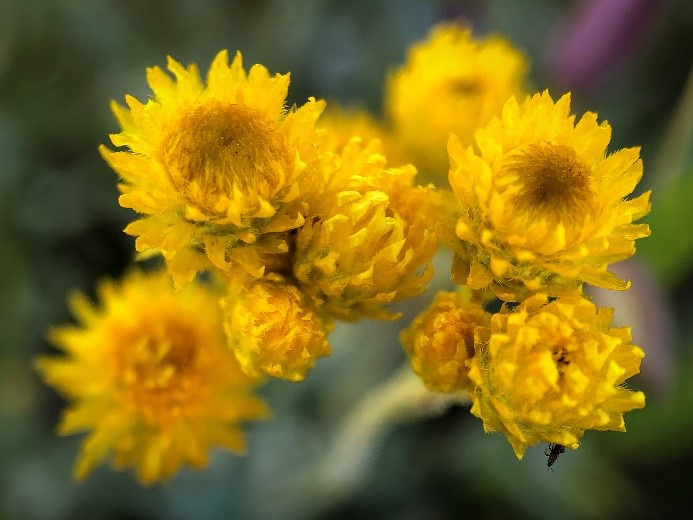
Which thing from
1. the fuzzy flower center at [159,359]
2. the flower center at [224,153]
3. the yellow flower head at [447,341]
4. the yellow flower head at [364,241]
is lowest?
the yellow flower head at [447,341]

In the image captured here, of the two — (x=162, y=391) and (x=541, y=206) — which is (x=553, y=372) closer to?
(x=541, y=206)

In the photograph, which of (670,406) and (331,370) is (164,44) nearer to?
(331,370)

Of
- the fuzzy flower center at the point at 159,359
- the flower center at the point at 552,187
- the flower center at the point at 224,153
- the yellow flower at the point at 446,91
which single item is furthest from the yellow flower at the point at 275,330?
the yellow flower at the point at 446,91

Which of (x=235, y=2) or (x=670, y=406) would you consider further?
(x=235, y=2)

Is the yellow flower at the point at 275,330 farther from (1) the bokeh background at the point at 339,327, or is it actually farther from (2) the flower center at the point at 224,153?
(1) the bokeh background at the point at 339,327

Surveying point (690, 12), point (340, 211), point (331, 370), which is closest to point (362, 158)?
point (340, 211)

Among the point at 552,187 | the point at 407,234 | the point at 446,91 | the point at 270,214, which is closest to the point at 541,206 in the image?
the point at 552,187
